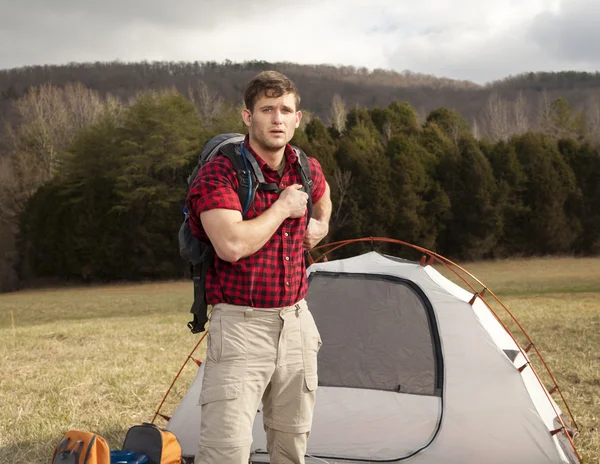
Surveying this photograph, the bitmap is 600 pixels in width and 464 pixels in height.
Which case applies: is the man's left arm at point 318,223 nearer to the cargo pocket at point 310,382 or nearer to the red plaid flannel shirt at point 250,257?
the red plaid flannel shirt at point 250,257

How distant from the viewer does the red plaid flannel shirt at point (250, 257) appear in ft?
9.50

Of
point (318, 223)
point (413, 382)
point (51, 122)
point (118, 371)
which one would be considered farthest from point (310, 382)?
point (51, 122)

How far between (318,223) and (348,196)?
33.4m

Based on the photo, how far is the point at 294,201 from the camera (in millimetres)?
2980

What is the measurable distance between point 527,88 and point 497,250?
254 ft

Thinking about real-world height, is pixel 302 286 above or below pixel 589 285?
above

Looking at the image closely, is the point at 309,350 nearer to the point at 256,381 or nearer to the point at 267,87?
the point at 256,381

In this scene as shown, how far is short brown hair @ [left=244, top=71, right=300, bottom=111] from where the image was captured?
9.88 feet

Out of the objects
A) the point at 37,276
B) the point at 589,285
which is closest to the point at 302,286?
the point at 589,285

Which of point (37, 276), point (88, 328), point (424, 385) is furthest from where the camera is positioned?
point (37, 276)

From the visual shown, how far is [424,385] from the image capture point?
193 inches

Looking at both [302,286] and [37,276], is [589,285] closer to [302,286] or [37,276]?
[302,286]

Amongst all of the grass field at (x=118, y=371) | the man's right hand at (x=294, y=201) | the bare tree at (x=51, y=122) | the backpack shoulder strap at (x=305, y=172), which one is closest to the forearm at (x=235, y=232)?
the man's right hand at (x=294, y=201)

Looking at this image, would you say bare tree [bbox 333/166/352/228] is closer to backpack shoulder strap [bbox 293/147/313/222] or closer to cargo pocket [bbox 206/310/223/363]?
backpack shoulder strap [bbox 293/147/313/222]
